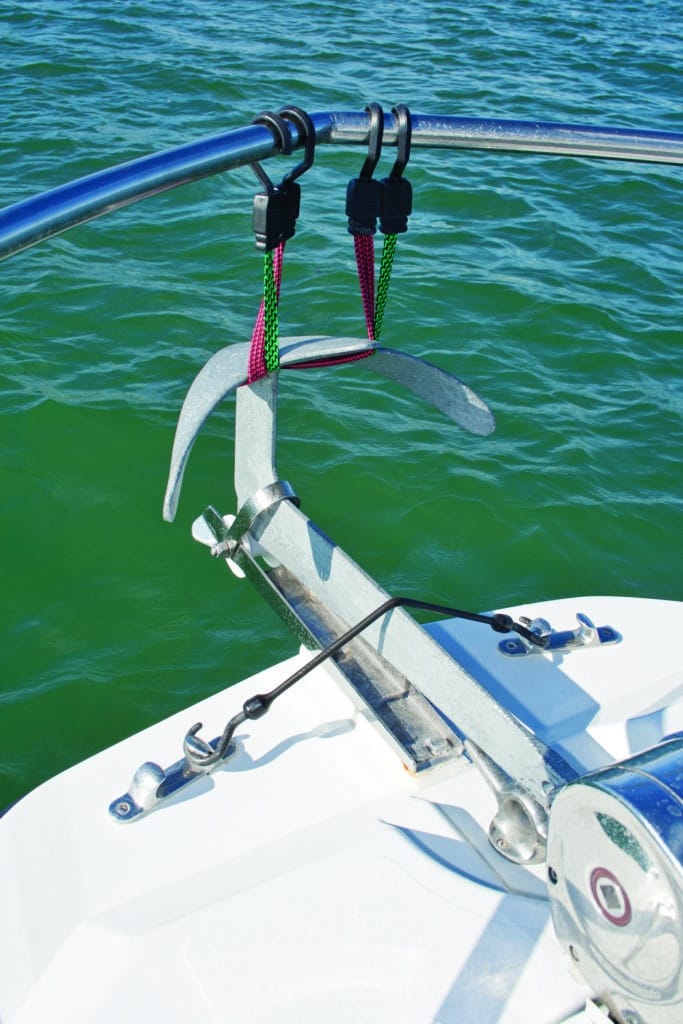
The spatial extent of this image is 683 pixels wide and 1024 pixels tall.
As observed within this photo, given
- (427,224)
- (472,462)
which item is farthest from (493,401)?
(427,224)

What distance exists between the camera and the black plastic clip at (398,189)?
1.26 m

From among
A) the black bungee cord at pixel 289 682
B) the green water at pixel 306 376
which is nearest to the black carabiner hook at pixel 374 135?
the black bungee cord at pixel 289 682

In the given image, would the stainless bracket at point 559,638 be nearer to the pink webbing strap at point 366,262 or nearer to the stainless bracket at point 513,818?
the stainless bracket at point 513,818

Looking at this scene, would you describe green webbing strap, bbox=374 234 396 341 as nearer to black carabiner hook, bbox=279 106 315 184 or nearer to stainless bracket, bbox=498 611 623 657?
black carabiner hook, bbox=279 106 315 184

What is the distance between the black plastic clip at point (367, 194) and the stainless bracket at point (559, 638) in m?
0.84

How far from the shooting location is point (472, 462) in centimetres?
386

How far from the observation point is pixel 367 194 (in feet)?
4.22

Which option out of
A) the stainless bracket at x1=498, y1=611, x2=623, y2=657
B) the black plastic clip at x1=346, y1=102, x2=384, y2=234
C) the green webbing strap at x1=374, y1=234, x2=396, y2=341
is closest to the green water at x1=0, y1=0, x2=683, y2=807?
the stainless bracket at x1=498, y1=611, x2=623, y2=657

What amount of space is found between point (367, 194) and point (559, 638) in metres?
0.94

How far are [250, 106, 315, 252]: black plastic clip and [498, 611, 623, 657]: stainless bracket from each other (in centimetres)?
92

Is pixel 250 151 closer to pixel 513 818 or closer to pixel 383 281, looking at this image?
pixel 383 281

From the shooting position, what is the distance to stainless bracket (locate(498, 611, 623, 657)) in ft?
6.15

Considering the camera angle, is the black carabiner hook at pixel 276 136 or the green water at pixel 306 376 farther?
the green water at pixel 306 376

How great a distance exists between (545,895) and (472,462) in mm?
2525
